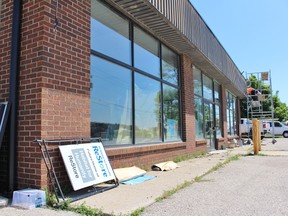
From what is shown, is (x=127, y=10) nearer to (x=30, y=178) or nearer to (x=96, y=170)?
(x=96, y=170)

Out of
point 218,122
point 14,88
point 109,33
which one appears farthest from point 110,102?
point 218,122

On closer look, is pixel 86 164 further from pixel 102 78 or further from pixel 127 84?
pixel 127 84

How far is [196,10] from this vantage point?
11625 millimetres

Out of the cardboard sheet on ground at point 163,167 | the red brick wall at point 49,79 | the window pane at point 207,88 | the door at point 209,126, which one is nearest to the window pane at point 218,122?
the door at point 209,126

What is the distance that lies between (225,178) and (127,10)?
4641 millimetres

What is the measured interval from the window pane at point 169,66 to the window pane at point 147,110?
863 millimetres

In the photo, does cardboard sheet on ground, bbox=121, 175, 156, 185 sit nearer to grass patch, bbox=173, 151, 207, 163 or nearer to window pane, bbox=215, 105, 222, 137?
grass patch, bbox=173, 151, 207, 163

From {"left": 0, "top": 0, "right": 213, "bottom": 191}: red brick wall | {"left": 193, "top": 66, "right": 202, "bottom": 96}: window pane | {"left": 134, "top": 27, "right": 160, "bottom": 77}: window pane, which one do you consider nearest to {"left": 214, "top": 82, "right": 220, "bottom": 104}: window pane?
{"left": 193, "top": 66, "right": 202, "bottom": 96}: window pane

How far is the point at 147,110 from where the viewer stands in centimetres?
907

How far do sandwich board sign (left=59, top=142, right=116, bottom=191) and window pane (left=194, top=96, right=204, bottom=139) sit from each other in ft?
25.7

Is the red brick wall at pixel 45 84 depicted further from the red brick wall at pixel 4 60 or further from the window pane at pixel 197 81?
the window pane at pixel 197 81

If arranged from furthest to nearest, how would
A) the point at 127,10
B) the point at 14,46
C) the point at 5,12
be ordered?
the point at 127,10, the point at 5,12, the point at 14,46

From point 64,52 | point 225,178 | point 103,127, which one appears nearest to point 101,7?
point 64,52

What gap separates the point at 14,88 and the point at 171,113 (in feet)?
20.6
